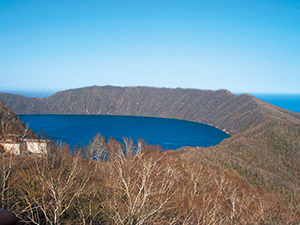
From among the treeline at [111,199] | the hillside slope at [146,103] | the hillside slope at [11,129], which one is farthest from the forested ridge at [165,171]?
the hillside slope at [11,129]

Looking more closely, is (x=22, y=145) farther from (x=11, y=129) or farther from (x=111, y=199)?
(x=111, y=199)

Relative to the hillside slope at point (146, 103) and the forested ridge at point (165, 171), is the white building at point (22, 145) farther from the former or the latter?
the hillside slope at point (146, 103)

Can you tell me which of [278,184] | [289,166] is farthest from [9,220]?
[289,166]

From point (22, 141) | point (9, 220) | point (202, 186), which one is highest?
point (9, 220)

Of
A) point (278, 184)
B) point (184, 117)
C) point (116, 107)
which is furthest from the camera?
point (116, 107)

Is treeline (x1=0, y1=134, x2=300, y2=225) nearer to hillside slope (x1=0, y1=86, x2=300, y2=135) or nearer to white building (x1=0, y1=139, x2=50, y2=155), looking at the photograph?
white building (x1=0, y1=139, x2=50, y2=155)

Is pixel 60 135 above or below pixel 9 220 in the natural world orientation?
below

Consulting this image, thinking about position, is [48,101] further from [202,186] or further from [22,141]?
[202,186]
